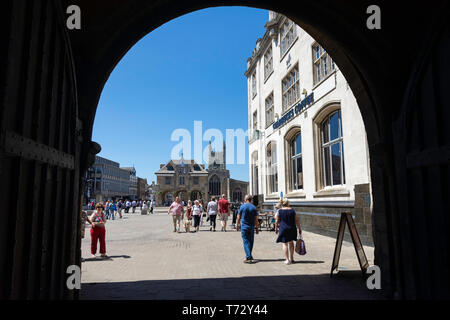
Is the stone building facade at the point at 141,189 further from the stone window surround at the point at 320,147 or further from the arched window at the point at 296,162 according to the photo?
the stone window surround at the point at 320,147

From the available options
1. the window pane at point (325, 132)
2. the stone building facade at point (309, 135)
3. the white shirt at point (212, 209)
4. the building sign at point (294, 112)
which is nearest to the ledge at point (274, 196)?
the stone building facade at point (309, 135)

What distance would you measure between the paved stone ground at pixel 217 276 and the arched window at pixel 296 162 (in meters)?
6.58

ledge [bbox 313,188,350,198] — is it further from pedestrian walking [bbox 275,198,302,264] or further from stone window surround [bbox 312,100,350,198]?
pedestrian walking [bbox 275,198,302,264]

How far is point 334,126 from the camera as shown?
1185 centimetres

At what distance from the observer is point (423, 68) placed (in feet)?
11.1

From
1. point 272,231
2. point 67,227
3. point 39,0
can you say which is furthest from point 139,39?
point 272,231

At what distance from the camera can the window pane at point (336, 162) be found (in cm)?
1143

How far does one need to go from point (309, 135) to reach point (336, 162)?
193 centimetres

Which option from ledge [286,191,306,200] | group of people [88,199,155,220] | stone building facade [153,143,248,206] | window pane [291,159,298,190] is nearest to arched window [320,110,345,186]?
ledge [286,191,306,200]

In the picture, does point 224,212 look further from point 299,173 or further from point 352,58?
point 352,58

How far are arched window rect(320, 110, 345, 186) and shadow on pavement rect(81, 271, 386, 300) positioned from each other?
6.47 m

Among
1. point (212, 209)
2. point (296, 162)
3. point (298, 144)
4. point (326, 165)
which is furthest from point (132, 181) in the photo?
point (326, 165)

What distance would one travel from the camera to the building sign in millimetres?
13047

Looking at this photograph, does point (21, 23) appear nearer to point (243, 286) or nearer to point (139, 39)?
point (139, 39)
